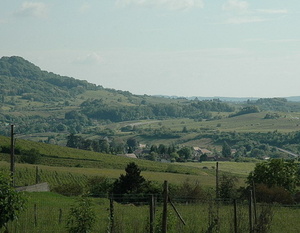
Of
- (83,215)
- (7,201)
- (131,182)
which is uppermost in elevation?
(7,201)

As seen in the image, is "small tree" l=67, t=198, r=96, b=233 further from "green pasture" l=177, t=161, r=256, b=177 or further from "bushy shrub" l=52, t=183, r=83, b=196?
"green pasture" l=177, t=161, r=256, b=177

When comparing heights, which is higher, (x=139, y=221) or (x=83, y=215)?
(x=83, y=215)

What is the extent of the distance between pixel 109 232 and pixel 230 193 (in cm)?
3042

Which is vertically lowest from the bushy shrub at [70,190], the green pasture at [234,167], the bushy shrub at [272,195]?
the green pasture at [234,167]

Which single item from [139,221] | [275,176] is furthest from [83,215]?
[275,176]

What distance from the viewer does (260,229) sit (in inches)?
848

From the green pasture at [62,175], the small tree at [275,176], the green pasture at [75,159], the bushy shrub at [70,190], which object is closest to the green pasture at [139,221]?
the small tree at [275,176]

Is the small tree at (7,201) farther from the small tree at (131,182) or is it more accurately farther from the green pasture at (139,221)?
the small tree at (131,182)

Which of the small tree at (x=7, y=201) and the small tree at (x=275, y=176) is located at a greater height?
the small tree at (x=7, y=201)

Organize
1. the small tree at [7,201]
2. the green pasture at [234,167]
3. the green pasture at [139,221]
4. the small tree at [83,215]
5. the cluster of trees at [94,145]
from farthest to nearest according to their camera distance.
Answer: the cluster of trees at [94,145]
the green pasture at [234,167]
the green pasture at [139,221]
the small tree at [83,215]
the small tree at [7,201]

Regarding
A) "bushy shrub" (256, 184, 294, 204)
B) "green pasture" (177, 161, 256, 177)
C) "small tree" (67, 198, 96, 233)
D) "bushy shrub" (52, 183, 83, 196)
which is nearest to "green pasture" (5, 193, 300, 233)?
"small tree" (67, 198, 96, 233)

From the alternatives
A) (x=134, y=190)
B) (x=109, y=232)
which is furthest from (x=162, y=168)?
(x=109, y=232)

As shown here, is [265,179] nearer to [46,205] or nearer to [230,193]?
[230,193]

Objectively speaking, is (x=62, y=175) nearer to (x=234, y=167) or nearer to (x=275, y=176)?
(x=275, y=176)
